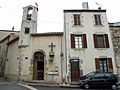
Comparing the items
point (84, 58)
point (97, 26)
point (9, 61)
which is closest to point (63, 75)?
point (84, 58)

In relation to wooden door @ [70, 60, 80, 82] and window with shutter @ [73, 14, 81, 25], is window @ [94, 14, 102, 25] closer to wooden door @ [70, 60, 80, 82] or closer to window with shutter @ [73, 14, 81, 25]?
window with shutter @ [73, 14, 81, 25]

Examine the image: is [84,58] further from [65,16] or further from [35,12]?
[35,12]

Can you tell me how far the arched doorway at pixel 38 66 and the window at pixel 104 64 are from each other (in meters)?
6.02

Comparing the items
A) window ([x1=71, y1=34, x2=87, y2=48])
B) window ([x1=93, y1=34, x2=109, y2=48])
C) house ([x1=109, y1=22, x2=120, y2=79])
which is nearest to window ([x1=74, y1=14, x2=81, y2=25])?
window ([x1=71, y1=34, x2=87, y2=48])

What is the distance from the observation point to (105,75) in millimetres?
12461

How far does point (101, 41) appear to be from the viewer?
1582 centimetres

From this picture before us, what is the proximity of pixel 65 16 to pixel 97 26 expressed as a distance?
13.1 feet

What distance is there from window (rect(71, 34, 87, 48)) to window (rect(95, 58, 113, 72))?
2.22 metres

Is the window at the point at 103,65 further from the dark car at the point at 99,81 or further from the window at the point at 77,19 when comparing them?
the window at the point at 77,19

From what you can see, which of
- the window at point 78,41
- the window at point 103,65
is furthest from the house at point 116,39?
the window at point 78,41

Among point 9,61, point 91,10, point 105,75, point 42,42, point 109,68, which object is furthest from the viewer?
point 9,61

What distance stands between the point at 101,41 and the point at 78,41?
2622 mm

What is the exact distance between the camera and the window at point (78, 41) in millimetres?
15455

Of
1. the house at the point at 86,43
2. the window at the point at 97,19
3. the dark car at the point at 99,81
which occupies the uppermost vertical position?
the window at the point at 97,19
